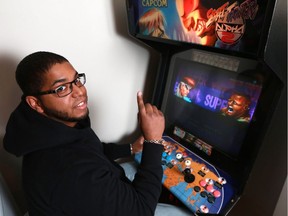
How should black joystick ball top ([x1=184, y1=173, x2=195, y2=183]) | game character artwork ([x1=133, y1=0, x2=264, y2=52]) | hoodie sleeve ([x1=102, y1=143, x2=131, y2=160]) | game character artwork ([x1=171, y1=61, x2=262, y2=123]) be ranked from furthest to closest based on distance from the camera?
hoodie sleeve ([x1=102, y1=143, x2=131, y2=160])
black joystick ball top ([x1=184, y1=173, x2=195, y2=183])
game character artwork ([x1=171, y1=61, x2=262, y2=123])
game character artwork ([x1=133, y1=0, x2=264, y2=52])

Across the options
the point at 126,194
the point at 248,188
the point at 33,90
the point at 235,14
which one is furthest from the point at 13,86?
the point at 248,188

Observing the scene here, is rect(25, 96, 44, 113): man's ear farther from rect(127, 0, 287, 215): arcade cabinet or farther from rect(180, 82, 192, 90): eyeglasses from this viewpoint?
rect(180, 82, 192, 90): eyeglasses

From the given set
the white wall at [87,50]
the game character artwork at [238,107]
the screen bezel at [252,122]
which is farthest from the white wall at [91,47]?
the game character artwork at [238,107]

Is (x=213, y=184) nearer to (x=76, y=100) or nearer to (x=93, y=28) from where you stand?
(x=76, y=100)

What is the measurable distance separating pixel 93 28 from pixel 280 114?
3.31 feet

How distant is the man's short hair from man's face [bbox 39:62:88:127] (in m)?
0.02

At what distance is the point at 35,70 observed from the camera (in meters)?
0.75

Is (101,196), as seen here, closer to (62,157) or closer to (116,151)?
(62,157)

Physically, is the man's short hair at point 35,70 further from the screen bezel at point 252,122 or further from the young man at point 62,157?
the screen bezel at point 252,122

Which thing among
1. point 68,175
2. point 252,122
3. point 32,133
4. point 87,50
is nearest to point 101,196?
point 68,175

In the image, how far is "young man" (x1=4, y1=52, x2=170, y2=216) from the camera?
674 millimetres

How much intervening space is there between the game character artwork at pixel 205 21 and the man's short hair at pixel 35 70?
1.40 feet

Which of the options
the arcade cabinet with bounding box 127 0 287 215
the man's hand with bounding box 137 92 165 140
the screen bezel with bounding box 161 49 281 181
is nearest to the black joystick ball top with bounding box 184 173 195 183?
the arcade cabinet with bounding box 127 0 287 215

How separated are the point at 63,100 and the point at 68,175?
0.88ft
